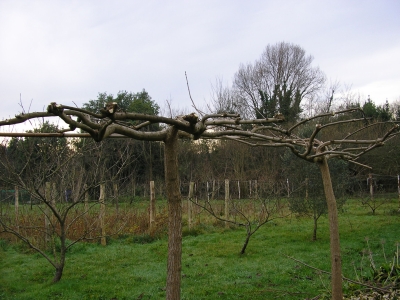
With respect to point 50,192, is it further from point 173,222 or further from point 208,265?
point 173,222

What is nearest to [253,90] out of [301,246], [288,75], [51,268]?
[288,75]

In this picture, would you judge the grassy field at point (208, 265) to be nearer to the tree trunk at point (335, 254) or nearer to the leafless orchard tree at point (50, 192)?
the leafless orchard tree at point (50, 192)

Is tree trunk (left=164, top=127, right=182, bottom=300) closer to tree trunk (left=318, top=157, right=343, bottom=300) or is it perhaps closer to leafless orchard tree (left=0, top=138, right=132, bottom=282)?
tree trunk (left=318, top=157, right=343, bottom=300)

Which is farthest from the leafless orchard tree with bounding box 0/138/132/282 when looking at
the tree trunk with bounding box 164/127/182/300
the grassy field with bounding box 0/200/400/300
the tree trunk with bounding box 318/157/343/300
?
the tree trunk with bounding box 318/157/343/300

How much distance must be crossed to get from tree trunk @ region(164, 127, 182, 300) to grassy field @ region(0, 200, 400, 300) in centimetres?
277

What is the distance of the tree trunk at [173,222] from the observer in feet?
8.02

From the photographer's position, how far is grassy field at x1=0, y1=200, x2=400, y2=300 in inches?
244

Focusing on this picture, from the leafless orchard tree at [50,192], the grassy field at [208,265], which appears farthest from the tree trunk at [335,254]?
the leafless orchard tree at [50,192]

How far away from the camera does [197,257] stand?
8.67 metres

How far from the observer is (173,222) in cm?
250

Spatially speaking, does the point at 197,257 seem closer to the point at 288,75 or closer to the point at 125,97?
the point at 125,97

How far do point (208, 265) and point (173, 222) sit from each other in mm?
5765

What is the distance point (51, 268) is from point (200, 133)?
22.0 feet

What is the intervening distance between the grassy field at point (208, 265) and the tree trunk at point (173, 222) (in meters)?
2.77
